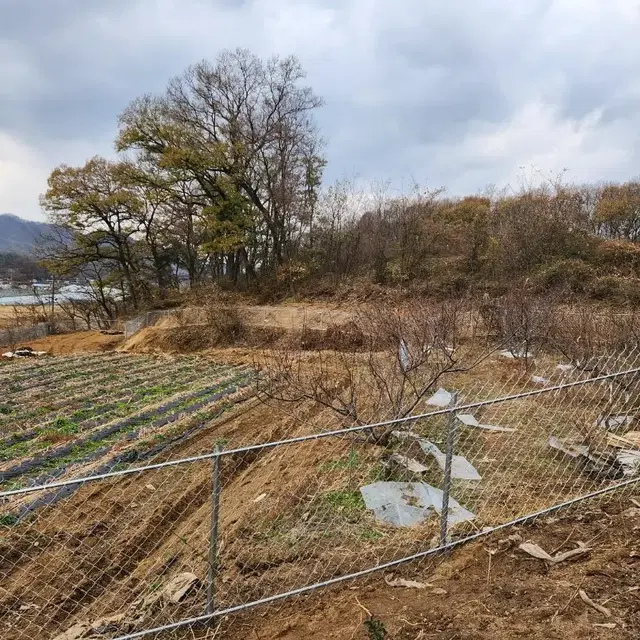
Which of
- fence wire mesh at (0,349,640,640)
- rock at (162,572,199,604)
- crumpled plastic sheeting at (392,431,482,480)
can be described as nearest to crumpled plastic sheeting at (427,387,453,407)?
fence wire mesh at (0,349,640,640)

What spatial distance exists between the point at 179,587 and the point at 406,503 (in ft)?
6.37

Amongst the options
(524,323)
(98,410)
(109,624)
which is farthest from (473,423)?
(98,410)

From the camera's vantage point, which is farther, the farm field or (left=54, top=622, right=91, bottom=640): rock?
the farm field

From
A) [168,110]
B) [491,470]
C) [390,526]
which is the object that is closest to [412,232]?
[168,110]

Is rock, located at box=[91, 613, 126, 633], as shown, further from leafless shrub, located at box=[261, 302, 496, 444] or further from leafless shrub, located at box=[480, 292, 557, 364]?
leafless shrub, located at box=[480, 292, 557, 364]

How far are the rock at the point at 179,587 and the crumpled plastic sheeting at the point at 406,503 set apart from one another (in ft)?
5.04

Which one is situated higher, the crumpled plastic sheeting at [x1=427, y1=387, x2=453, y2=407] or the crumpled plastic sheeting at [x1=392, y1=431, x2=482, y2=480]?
the crumpled plastic sheeting at [x1=427, y1=387, x2=453, y2=407]

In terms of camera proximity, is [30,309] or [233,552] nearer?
[233,552]

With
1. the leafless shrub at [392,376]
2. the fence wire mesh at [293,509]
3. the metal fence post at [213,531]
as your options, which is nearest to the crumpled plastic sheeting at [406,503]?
the fence wire mesh at [293,509]

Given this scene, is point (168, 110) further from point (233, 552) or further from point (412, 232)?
point (233, 552)

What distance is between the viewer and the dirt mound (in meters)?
22.3

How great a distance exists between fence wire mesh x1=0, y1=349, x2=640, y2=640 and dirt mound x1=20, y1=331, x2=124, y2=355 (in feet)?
56.8

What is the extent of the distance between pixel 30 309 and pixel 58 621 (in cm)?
3441

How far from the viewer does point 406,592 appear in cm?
290
